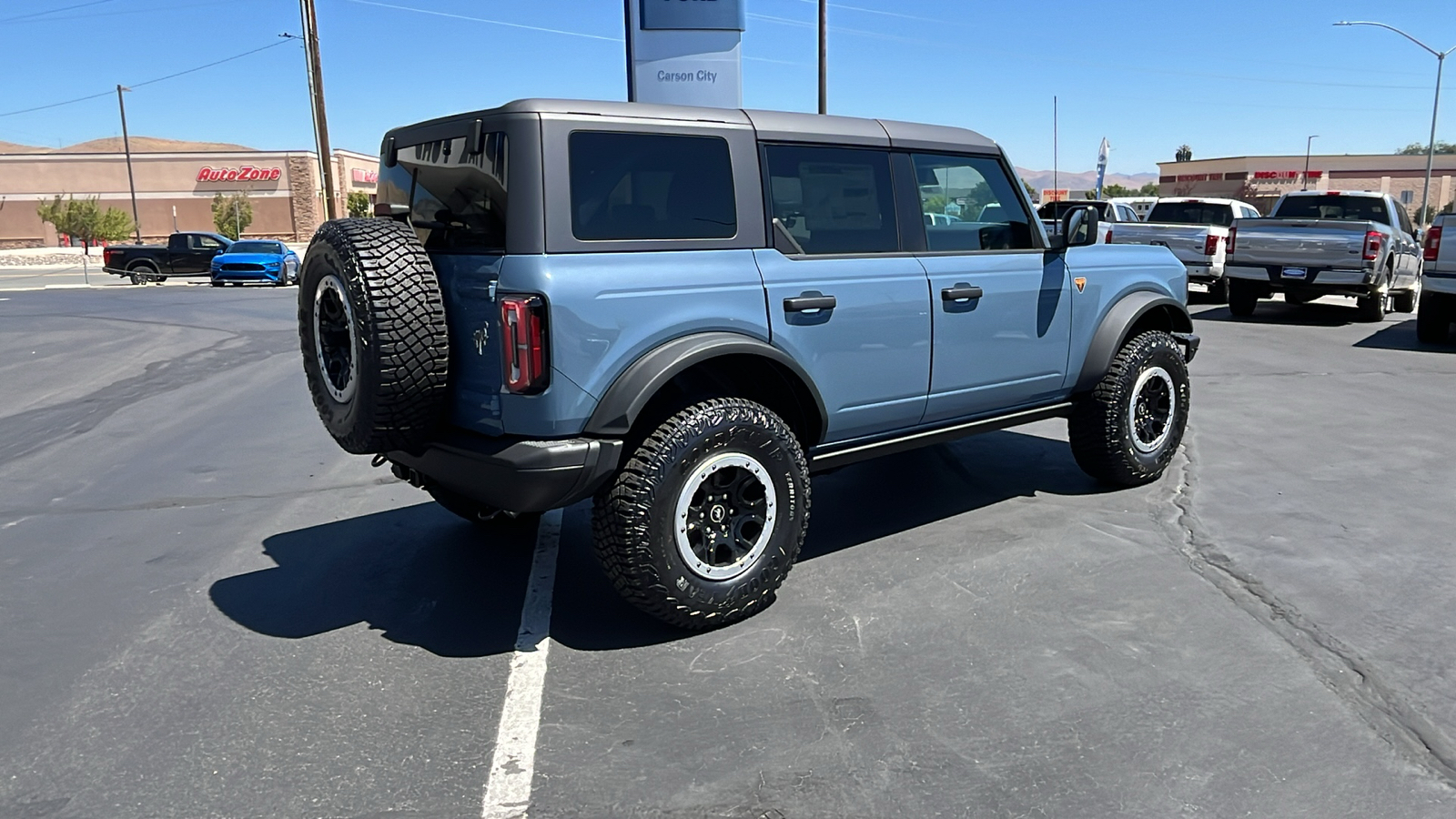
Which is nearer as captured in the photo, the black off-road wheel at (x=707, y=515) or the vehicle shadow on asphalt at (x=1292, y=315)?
the black off-road wheel at (x=707, y=515)

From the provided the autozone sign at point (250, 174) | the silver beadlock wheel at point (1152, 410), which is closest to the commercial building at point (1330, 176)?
the autozone sign at point (250, 174)

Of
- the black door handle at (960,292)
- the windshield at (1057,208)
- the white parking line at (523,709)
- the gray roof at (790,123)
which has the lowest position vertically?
the white parking line at (523,709)

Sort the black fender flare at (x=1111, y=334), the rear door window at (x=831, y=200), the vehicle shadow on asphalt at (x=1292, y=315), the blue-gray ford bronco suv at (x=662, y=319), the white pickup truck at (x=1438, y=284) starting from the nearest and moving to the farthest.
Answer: the blue-gray ford bronco suv at (x=662, y=319), the rear door window at (x=831, y=200), the black fender flare at (x=1111, y=334), the white pickup truck at (x=1438, y=284), the vehicle shadow on asphalt at (x=1292, y=315)

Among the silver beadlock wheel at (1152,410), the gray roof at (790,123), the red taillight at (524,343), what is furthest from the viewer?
the silver beadlock wheel at (1152,410)

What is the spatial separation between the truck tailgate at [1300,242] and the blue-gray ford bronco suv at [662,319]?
11.5 metres

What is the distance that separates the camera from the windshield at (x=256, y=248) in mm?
27281

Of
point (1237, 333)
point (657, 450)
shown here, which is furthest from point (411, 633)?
point (1237, 333)

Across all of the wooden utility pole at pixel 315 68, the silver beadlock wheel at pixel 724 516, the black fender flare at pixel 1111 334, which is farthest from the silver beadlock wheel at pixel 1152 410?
the wooden utility pole at pixel 315 68

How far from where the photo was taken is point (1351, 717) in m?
3.37

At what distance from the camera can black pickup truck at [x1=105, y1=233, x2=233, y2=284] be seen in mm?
29703

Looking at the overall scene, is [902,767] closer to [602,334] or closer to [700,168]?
[602,334]

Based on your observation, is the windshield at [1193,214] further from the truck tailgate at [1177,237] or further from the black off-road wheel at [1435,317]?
the black off-road wheel at [1435,317]

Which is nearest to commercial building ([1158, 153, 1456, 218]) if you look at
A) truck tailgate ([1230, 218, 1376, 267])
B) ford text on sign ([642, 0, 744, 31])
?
truck tailgate ([1230, 218, 1376, 267])

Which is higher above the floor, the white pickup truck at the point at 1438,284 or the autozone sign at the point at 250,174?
the autozone sign at the point at 250,174
